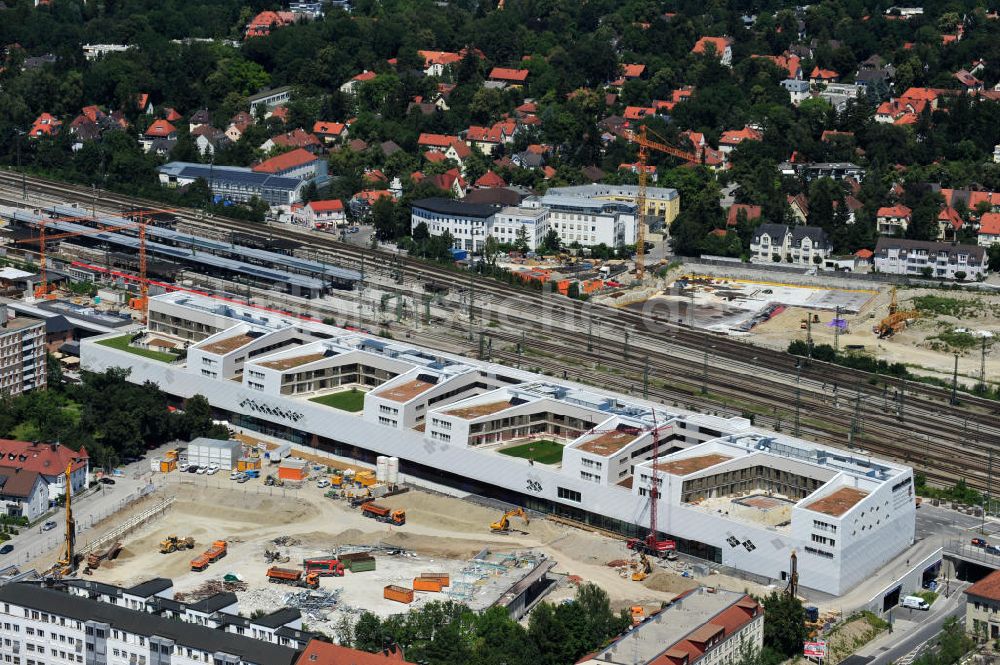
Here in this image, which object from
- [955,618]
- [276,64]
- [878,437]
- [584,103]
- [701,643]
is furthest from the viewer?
[276,64]

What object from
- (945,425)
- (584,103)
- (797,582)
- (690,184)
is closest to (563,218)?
(690,184)

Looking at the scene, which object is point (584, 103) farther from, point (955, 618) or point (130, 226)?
point (955, 618)

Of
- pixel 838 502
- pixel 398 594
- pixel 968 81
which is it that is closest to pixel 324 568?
pixel 398 594

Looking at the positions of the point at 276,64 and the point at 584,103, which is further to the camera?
the point at 276,64

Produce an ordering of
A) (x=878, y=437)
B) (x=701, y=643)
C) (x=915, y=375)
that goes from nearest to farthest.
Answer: (x=701, y=643) → (x=878, y=437) → (x=915, y=375)

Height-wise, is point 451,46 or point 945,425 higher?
point 451,46

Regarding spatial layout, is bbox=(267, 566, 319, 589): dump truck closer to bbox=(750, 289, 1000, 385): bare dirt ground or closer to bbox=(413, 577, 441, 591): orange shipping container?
bbox=(413, 577, 441, 591): orange shipping container
